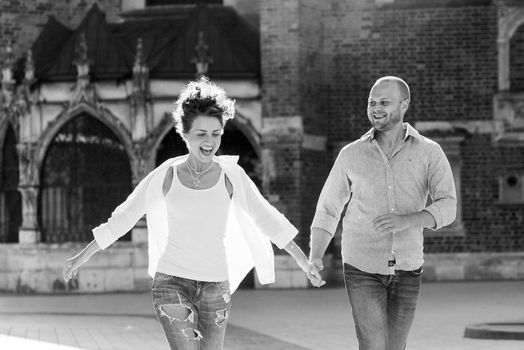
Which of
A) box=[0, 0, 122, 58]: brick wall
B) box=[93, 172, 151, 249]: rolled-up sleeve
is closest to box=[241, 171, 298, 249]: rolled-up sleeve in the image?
box=[93, 172, 151, 249]: rolled-up sleeve

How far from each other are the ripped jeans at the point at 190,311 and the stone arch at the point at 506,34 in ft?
60.1

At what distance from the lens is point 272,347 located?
12.7 metres

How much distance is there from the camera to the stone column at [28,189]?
2331 cm

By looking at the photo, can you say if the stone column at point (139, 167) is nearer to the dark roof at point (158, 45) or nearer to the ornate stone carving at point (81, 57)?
the dark roof at point (158, 45)

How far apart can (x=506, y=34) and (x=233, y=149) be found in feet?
17.2

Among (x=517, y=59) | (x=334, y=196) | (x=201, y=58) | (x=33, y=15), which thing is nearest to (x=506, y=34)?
(x=517, y=59)

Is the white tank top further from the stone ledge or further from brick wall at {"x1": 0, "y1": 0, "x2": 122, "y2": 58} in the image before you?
brick wall at {"x1": 0, "y1": 0, "x2": 122, "y2": 58}

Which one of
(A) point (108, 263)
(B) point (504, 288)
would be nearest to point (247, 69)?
(A) point (108, 263)

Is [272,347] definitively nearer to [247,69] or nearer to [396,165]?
[396,165]

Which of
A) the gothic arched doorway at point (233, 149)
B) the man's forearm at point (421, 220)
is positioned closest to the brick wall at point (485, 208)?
the gothic arched doorway at point (233, 149)

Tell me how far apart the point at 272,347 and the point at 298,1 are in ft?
37.7

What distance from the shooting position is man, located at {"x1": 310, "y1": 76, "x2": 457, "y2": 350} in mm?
6559

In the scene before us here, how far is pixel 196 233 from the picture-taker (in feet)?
20.3

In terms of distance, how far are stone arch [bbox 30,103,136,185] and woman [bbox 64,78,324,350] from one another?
16603mm
